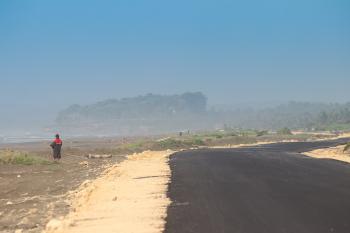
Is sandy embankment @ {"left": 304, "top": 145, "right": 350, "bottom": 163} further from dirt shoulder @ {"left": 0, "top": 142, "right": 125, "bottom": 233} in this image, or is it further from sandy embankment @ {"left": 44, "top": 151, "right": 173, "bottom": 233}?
sandy embankment @ {"left": 44, "top": 151, "right": 173, "bottom": 233}

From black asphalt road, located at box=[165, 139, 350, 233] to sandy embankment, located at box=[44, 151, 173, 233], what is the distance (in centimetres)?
43

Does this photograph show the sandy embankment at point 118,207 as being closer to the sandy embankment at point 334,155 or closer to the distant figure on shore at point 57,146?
the distant figure on shore at point 57,146

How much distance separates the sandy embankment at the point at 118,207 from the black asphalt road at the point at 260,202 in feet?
1.42

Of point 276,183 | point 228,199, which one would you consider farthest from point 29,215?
point 276,183

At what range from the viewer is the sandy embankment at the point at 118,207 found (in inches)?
522

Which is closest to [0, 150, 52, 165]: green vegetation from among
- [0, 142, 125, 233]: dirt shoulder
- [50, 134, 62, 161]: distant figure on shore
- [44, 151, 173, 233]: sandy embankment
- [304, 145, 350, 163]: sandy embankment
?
[0, 142, 125, 233]: dirt shoulder

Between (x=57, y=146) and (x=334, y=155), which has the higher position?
(x=57, y=146)

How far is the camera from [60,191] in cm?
2192

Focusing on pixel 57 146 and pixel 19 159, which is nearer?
pixel 19 159

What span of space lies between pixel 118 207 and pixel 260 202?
3.64 m

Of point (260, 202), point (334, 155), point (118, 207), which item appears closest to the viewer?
point (260, 202)

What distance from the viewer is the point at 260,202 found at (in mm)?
15336

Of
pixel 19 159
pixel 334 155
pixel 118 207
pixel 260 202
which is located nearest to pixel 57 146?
pixel 19 159

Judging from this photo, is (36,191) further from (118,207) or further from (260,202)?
(260,202)
